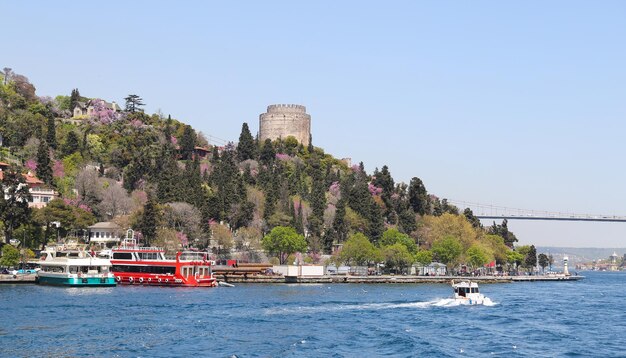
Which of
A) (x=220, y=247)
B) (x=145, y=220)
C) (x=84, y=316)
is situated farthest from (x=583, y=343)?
Result: (x=220, y=247)

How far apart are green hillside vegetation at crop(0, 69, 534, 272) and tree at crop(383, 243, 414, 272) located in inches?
8.2

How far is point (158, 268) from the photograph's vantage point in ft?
315

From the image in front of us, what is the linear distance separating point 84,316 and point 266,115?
132 m

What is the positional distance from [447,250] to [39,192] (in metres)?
61.6

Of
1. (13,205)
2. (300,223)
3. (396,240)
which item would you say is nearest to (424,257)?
(396,240)

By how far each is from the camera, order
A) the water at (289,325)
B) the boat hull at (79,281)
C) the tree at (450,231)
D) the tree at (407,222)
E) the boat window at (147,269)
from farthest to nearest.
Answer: the tree at (407,222) → the tree at (450,231) → the boat window at (147,269) → the boat hull at (79,281) → the water at (289,325)

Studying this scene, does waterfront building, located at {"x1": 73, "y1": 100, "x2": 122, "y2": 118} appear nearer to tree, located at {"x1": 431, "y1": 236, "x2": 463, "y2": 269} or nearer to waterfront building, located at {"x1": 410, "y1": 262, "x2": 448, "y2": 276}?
waterfront building, located at {"x1": 410, "y1": 262, "x2": 448, "y2": 276}

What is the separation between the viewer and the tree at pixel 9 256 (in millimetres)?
95938

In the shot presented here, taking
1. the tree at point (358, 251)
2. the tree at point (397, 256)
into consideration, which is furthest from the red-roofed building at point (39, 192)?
the tree at point (397, 256)

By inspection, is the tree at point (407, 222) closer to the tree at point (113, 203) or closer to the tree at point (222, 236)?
the tree at point (222, 236)

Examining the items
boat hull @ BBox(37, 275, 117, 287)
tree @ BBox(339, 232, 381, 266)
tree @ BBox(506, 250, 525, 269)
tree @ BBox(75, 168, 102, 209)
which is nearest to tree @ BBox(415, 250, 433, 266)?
tree @ BBox(339, 232, 381, 266)

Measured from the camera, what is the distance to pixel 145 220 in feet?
354

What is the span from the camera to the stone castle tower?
184 m

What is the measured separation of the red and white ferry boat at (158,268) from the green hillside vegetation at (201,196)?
10343 mm
